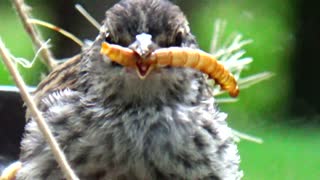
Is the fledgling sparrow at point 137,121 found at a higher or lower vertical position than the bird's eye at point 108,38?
lower

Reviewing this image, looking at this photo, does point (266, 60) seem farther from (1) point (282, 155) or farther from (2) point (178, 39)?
(2) point (178, 39)

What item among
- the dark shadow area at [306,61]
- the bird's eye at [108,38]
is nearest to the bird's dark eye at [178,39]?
the bird's eye at [108,38]

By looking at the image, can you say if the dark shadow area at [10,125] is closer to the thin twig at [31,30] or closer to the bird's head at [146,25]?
the thin twig at [31,30]

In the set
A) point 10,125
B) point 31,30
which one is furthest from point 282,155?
point 31,30

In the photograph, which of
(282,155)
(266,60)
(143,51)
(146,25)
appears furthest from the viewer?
(266,60)

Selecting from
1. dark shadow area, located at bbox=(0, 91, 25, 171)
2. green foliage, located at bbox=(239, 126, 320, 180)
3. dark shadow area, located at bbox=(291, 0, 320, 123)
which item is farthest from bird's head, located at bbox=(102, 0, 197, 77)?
dark shadow area, located at bbox=(291, 0, 320, 123)

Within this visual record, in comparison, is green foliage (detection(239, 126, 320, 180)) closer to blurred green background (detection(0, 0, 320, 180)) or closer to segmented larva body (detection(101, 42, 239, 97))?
blurred green background (detection(0, 0, 320, 180))
